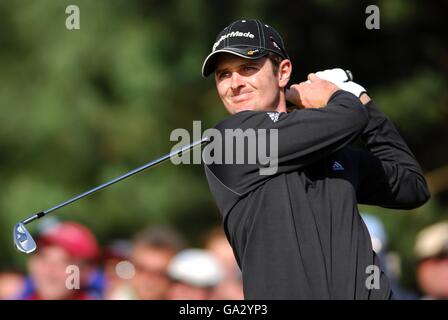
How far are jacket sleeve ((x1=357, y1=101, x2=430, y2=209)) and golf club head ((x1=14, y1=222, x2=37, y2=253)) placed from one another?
1.21 m

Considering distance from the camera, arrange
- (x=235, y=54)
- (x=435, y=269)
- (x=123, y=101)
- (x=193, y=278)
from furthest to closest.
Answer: (x=123, y=101)
(x=193, y=278)
(x=435, y=269)
(x=235, y=54)

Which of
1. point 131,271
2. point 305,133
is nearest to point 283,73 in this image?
point 305,133

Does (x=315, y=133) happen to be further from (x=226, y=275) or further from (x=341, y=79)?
(x=226, y=275)

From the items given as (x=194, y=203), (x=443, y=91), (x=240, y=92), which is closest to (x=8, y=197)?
(x=194, y=203)

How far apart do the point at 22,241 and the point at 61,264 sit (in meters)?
2.26

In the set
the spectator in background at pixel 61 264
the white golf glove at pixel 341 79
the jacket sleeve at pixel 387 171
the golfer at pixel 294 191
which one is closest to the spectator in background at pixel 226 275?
the spectator in background at pixel 61 264

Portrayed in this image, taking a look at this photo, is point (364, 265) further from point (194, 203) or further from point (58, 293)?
point (194, 203)

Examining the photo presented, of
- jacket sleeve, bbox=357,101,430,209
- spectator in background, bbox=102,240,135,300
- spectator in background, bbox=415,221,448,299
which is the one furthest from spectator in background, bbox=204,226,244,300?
jacket sleeve, bbox=357,101,430,209

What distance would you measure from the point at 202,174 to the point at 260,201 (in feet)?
18.0

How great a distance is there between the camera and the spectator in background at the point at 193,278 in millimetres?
5297

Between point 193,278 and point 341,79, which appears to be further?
point 193,278

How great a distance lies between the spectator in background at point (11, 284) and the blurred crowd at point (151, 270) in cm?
2

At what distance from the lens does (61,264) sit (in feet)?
18.4

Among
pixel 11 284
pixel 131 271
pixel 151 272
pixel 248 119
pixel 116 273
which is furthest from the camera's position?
pixel 11 284
